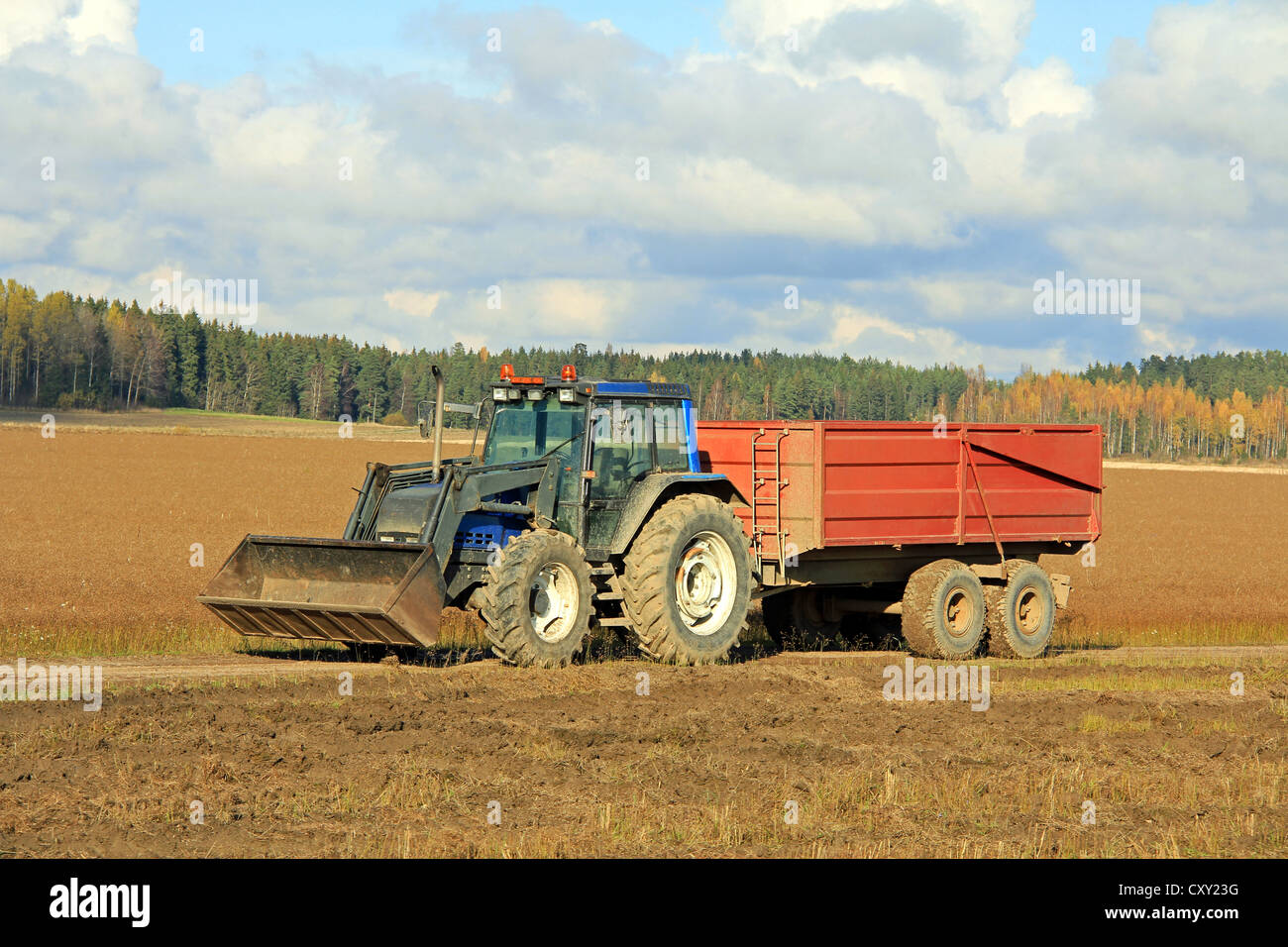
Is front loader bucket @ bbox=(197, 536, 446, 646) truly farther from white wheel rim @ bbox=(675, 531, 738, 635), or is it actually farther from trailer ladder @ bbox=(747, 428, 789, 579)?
trailer ladder @ bbox=(747, 428, 789, 579)

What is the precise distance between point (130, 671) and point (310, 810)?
5831mm

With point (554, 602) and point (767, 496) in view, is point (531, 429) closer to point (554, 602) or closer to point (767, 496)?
point (554, 602)

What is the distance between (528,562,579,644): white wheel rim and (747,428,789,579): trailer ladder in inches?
100

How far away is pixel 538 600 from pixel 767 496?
3.19 metres

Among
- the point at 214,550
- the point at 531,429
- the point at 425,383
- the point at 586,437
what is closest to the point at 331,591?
Answer: the point at 531,429

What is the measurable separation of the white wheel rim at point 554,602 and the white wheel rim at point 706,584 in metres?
1.38

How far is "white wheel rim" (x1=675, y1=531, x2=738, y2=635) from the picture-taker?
13.7 meters

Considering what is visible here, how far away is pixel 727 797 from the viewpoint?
8250 millimetres

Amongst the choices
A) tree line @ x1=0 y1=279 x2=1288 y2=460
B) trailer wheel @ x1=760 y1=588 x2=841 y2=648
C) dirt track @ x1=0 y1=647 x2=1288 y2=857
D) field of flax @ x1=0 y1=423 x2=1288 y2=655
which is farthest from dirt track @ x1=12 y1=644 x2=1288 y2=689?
tree line @ x1=0 y1=279 x2=1288 y2=460

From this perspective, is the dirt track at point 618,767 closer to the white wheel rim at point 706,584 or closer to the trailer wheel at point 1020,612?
the white wheel rim at point 706,584

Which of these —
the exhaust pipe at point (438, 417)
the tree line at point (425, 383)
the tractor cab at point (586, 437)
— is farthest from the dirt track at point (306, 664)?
the tree line at point (425, 383)

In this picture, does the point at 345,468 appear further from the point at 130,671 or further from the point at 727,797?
the point at 727,797

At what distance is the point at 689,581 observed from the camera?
13.9m

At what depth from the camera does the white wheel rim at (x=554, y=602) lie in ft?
41.2
